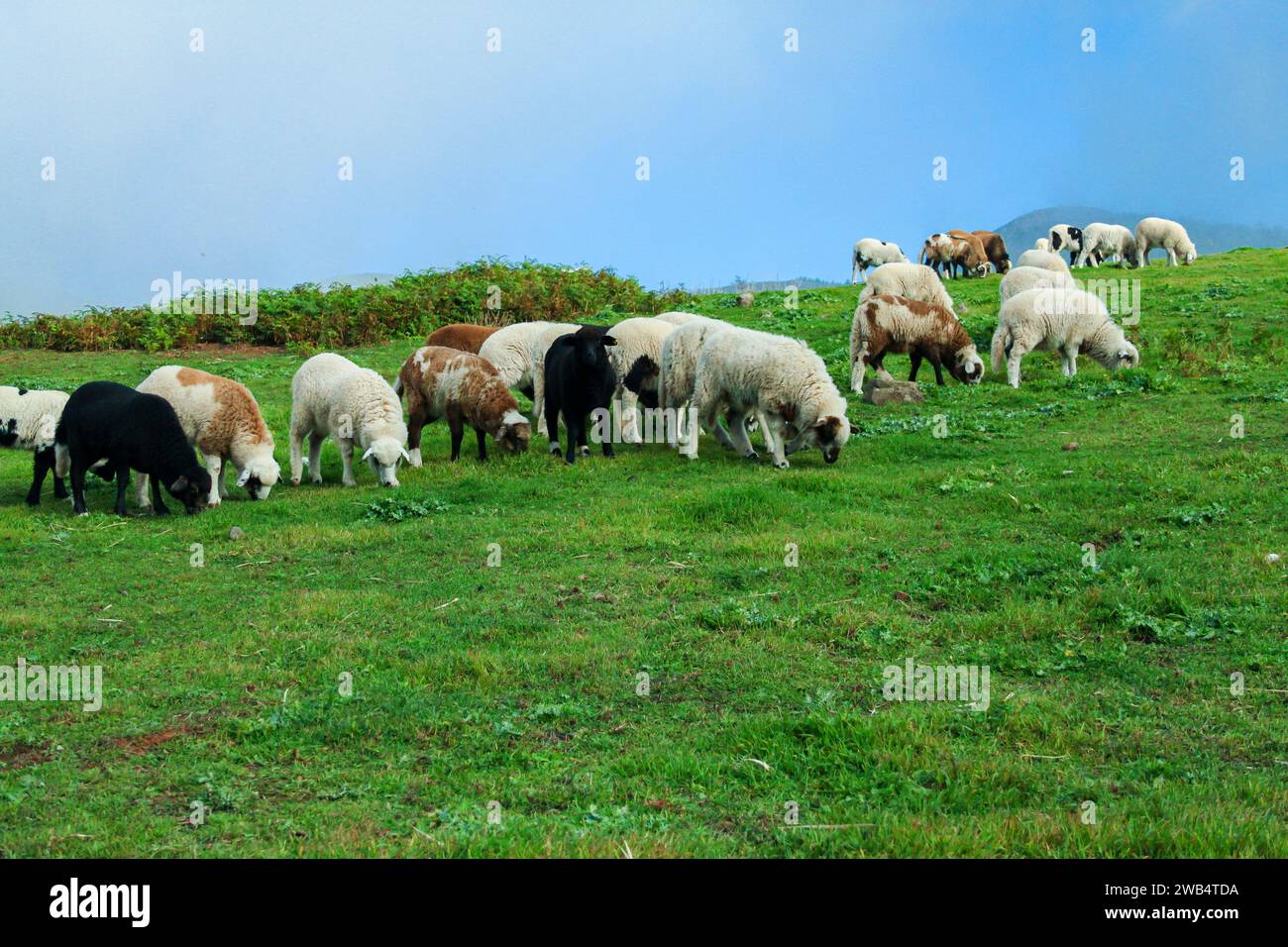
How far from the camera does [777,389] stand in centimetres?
1366

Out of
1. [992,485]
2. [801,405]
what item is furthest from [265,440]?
[992,485]

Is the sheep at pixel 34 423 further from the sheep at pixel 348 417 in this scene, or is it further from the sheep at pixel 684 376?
the sheep at pixel 684 376

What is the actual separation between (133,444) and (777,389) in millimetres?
7644

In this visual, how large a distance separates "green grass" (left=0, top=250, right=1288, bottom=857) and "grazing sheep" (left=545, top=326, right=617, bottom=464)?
813 millimetres

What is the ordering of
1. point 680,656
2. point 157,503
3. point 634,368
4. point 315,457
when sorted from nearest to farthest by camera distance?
point 680,656, point 157,503, point 315,457, point 634,368

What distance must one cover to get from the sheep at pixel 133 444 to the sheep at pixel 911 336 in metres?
10.9

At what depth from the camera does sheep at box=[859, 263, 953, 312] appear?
22.4 meters

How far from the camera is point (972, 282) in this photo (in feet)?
109

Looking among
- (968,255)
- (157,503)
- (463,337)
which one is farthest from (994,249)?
(157,503)

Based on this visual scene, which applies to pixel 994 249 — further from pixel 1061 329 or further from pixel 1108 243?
pixel 1061 329

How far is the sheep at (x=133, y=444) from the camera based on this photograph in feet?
42.3

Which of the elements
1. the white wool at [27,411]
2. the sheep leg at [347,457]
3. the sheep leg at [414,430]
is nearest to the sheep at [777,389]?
the sheep leg at [414,430]

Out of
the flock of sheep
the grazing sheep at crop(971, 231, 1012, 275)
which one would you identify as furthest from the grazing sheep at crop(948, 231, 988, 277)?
the flock of sheep
